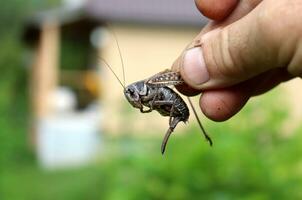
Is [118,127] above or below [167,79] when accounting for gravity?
above

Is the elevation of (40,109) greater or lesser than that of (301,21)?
greater

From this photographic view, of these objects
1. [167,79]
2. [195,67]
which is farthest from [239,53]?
[167,79]

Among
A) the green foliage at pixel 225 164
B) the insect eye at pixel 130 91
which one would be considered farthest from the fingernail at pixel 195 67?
the green foliage at pixel 225 164

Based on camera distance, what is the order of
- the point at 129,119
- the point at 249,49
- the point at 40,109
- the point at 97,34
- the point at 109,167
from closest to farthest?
the point at 249,49, the point at 109,167, the point at 129,119, the point at 40,109, the point at 97,34

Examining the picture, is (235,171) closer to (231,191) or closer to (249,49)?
(231,191)

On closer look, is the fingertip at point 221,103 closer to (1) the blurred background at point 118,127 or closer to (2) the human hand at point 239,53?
(2) the human hand at point 239,53

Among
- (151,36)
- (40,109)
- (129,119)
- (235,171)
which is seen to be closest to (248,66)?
(235,171)

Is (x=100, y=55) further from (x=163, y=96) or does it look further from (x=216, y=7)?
(x=216, y=7)

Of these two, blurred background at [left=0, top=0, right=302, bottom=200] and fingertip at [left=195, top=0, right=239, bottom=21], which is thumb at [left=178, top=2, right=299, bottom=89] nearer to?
fingertip at [left=195, top=0, right=239, bottom=21]
